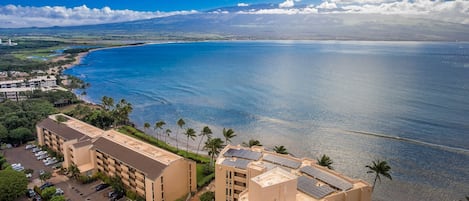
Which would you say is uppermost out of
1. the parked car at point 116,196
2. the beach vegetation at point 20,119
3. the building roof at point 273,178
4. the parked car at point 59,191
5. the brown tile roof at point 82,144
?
the building roof at point 273,178

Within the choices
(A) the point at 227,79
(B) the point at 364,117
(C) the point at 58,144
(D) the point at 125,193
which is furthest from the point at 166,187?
(A) the point at 227,79

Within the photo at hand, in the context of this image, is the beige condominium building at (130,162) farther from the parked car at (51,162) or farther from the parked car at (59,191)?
the parked car at (59,191)

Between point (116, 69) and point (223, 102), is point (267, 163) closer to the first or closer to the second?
point (223, 102)

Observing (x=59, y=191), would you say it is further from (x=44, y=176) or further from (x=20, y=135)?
(x=20, y=135)

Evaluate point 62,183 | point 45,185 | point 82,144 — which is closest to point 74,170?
point 62,183

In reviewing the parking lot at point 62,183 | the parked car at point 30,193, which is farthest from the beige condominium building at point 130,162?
the parked car at point 30,193
